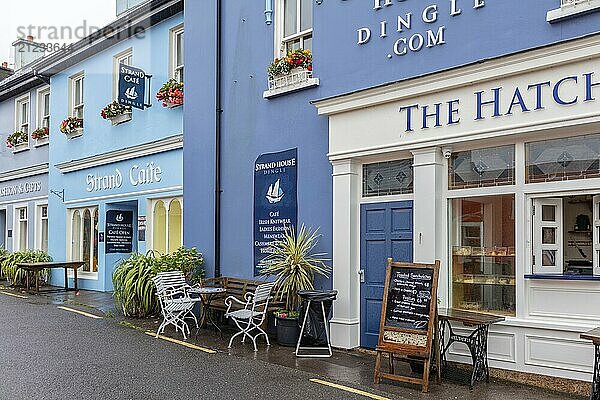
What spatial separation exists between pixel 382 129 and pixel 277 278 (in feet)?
9.31

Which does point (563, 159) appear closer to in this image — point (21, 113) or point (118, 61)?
point (118, 61)

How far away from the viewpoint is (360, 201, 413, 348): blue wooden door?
29.9ft

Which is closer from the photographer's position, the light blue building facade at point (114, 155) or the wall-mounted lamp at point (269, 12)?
the wall-mounted lamp at point (269, 12)

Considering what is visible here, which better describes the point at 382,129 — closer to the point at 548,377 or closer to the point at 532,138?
the point at 532,138

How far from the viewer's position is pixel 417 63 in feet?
29.1

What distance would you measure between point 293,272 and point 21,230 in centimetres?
1476

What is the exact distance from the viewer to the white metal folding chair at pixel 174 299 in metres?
10.7

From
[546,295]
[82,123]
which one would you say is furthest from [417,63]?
[82,123]

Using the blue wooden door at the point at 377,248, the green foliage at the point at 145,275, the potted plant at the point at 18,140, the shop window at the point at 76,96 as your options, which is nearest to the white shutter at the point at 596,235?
the blue wooden door at the point at 377,248

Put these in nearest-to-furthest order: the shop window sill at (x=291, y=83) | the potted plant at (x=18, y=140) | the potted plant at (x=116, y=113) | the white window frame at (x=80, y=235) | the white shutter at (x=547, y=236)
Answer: the white shutter at (x=547, y=236) < the shop window sill at (x=291, y=83) < the potted plant at (x=116, y=113) < the white window frame at (x=80, y=235) < the potted plant at (x=18, y=140)

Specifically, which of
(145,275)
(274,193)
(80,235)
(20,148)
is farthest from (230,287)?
(20,148)

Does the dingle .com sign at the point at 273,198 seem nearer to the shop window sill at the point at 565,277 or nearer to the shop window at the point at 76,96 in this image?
the shop window sill at the point at 565,277

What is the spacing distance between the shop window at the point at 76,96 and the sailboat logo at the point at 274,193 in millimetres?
9275

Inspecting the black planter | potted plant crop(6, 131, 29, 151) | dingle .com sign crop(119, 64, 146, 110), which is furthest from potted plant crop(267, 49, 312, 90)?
potted plant crop(6, 131, 29, 151)
